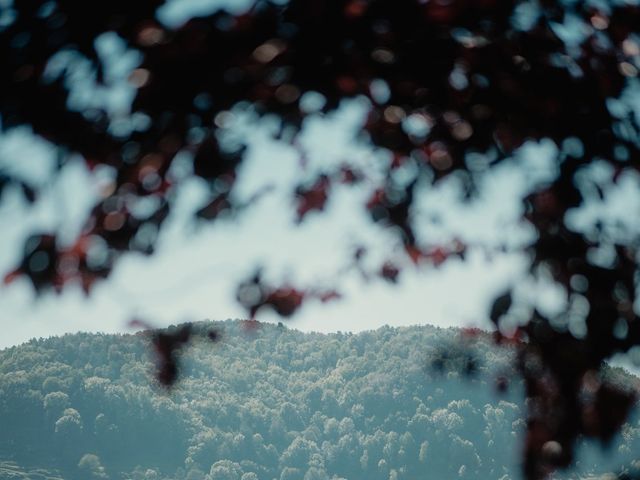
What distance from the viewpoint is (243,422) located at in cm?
15875

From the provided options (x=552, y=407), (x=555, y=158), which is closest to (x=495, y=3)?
(x=555, y=158)

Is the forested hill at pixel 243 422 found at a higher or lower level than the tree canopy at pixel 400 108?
lower

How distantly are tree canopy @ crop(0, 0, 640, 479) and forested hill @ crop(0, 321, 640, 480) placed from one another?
11742 centimetres

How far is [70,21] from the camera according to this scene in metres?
2.38

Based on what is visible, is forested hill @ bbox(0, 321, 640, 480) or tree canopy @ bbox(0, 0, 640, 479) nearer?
tree canopy @ bbox(0, 0, 640, 479)

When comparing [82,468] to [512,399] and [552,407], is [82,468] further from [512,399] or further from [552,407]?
[552,407]

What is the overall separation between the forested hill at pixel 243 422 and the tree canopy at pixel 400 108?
117m

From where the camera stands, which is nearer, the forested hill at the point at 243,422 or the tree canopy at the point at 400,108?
the tree canopy at the point at 400,108

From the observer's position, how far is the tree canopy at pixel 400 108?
8.09ft

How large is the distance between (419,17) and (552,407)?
1601mm

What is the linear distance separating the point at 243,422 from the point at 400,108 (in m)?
162

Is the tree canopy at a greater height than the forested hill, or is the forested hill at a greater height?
the tree canopy

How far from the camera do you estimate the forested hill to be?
13425 centimetres

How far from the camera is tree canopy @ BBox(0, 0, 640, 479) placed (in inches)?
97.0
